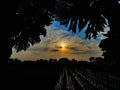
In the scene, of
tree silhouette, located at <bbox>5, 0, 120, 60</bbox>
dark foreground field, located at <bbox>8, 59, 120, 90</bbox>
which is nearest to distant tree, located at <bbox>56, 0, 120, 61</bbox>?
tree silhouette, located at <bbox>5, 0, 120, 60</bbox>

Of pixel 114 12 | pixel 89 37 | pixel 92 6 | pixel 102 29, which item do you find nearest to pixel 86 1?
pixel 92 6

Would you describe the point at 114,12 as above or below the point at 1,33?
above

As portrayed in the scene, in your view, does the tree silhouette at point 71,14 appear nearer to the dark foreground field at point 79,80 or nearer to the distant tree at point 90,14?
the distant tree at point 90,14

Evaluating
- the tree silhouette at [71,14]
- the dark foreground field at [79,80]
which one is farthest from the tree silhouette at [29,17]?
the dark foreground field at [79,80]

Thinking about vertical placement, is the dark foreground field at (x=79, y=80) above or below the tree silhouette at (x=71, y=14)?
below

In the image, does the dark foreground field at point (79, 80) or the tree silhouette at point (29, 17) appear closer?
the dark foreground field at point (79, 80)

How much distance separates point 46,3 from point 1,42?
9769 mm

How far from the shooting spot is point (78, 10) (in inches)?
921

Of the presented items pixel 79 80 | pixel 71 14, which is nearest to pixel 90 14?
pixel 71 14

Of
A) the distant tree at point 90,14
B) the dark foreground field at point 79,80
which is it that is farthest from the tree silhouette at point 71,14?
the dark foreground field at point 79,80

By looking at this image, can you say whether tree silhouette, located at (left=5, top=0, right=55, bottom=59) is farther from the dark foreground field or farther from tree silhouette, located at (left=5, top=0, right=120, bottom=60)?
the dark foreground field

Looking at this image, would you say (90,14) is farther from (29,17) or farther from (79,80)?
(79,80)

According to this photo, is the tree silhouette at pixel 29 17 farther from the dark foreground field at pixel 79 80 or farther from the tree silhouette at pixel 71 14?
the dark foreground field at pixel 79 80

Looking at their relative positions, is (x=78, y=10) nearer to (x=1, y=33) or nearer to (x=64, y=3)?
(x=64, y=3)
